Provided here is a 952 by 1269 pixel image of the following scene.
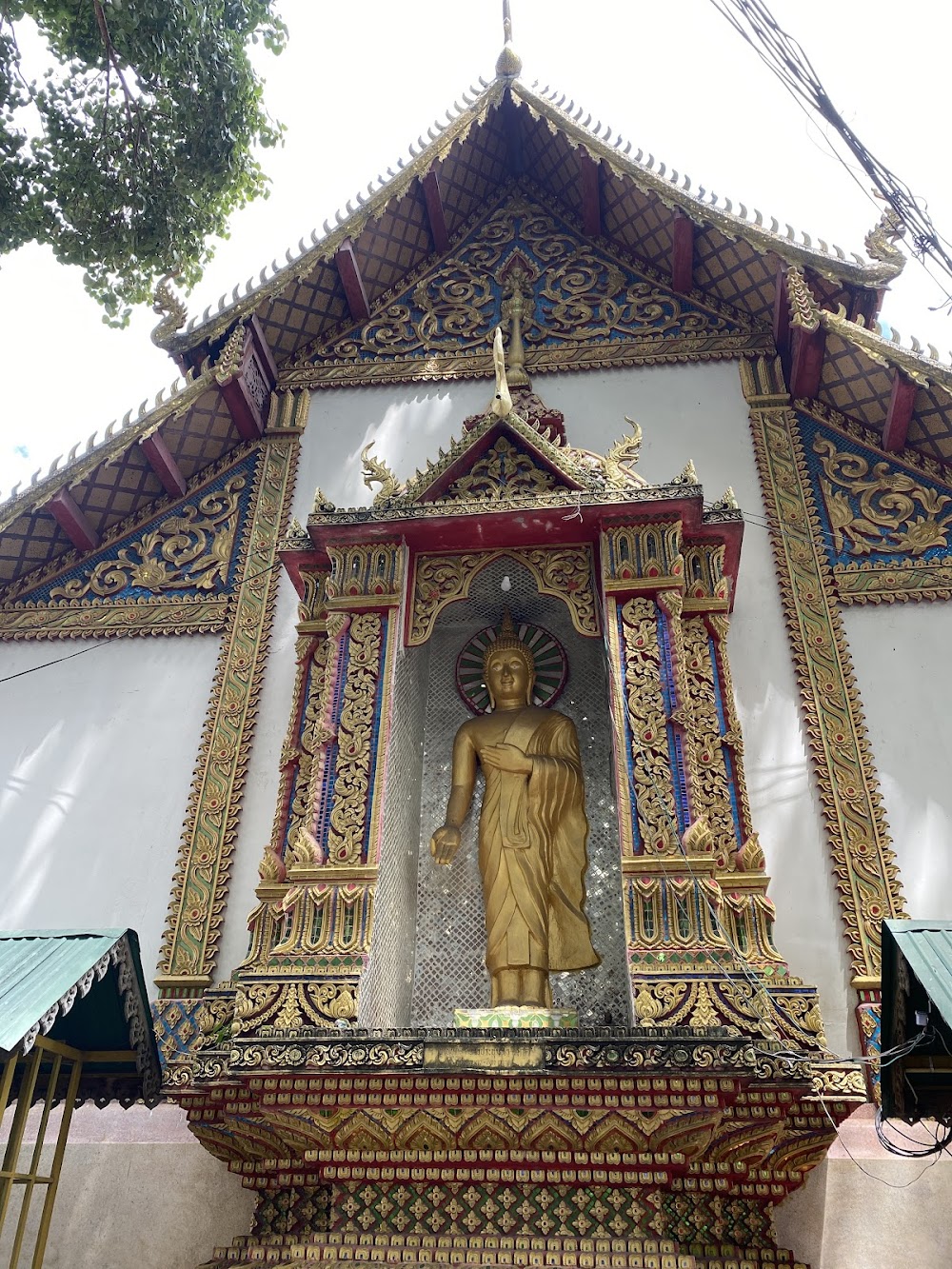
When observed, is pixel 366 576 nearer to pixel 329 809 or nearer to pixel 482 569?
pixel 482 569

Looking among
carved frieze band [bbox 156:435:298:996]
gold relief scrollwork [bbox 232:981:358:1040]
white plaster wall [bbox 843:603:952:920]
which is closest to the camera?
gold relief scrollwork [bbox 232:981:358:1040]

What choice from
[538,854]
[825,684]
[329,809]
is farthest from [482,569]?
[825,684]

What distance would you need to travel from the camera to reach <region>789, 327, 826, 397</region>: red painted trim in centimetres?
775

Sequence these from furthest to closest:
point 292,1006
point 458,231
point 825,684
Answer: point 458,231
point 825,684
point 292,1006

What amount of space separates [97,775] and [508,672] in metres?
2.66

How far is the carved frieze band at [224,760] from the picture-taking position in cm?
633

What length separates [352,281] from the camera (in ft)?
29.6

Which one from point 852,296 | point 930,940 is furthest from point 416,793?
point 852,296

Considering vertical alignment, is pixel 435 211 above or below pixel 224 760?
above

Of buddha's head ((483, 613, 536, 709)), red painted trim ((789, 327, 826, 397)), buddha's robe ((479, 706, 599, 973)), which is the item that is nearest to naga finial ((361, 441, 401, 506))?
buddha's head ((483, 613, 536, 709))

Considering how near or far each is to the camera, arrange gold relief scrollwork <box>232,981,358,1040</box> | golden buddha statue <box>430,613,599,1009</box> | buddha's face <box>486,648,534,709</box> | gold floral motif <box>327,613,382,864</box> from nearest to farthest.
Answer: gold relief scrollwork <box>232,981,358,1040</box>
gold floral motif <box>327,613,382,864</box>
golden buddha statue <box>430,613,599,1009</box>
buddha's face <box>486,648,534,709</box>

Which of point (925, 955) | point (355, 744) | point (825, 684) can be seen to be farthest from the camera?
point (825, 684)

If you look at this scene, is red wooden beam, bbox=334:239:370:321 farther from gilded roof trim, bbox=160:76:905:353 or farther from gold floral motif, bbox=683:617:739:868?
gold floral motif, bbox=683:617:739:868

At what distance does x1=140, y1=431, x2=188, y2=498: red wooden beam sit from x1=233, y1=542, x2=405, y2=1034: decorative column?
204 cm
